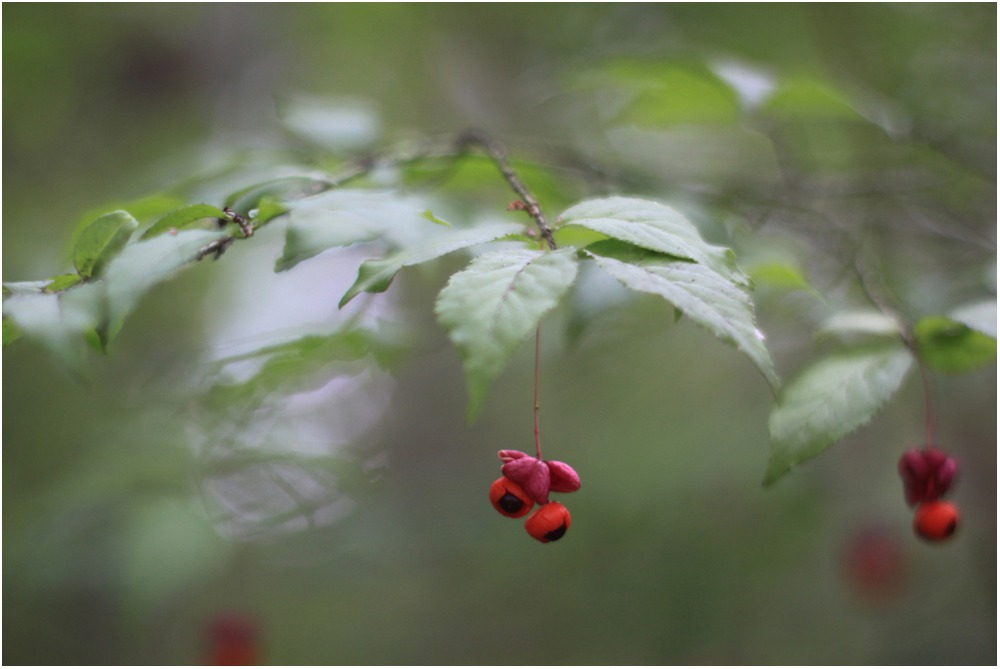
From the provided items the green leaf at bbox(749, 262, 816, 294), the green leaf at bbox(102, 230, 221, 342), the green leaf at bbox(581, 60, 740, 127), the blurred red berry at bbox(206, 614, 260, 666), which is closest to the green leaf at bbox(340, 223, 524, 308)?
the green leaf at bbox(102, 230, 221, 342)

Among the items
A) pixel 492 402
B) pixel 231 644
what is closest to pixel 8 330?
pixel 231 644

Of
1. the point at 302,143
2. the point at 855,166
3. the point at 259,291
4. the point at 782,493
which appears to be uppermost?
the point at 302,143

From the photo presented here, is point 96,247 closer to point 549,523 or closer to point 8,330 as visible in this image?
point 8,330

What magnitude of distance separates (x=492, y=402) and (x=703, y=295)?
2.38 meters

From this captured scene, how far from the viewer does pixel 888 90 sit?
184 centimetres

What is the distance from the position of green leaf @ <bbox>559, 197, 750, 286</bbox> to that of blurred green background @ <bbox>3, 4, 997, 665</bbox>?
0.47 m

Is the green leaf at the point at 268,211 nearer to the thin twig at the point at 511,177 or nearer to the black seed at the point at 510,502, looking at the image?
the thin twig at the point at 511,177

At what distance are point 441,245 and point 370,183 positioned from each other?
0.33 metres

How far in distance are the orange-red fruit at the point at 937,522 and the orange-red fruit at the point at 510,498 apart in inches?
19.9

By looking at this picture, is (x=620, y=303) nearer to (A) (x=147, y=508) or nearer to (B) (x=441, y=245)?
(B) (x=441, y=245)

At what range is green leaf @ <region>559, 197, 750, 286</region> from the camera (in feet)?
1.87

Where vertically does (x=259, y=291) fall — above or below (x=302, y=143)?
below

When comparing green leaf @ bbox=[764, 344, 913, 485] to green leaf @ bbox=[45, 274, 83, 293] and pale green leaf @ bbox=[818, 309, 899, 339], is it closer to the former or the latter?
pale green leaf @ bbox=[818, 309, 899, 339]

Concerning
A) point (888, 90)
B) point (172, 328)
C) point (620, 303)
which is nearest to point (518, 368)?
point (172, 328)
